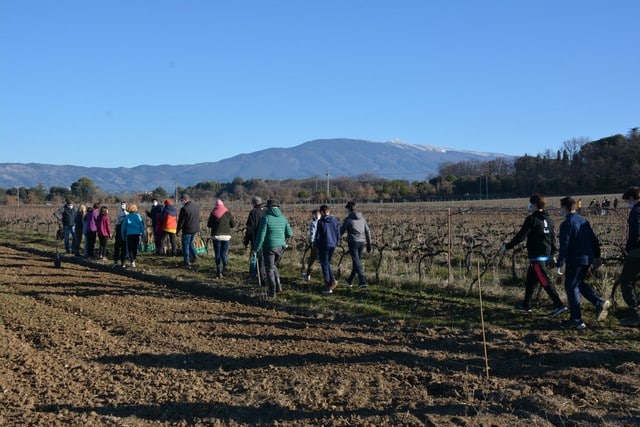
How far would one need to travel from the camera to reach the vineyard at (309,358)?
5.40m

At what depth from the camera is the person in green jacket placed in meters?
10.7

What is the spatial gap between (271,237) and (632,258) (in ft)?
18.5

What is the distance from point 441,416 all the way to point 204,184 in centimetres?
7857

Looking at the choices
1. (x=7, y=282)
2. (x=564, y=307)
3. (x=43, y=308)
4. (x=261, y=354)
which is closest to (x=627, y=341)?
(x=564, y=307)

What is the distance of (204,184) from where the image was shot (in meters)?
81.8

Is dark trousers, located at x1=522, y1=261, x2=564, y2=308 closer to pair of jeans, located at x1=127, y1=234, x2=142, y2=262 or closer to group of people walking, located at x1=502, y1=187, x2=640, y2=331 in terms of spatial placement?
group of people walking, located at x1=502, y1=187, x2=640, y2=331

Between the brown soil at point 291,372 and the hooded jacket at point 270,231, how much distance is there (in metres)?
1.37

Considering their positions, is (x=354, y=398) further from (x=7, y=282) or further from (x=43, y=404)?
(x=7, y=282)

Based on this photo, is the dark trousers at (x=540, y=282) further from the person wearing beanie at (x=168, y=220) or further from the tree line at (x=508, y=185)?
the tree line at (x=508, y=185)

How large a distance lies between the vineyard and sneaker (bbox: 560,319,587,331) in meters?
0.14

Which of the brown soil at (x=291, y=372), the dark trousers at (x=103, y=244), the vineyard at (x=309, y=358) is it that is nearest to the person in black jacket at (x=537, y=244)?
the vineyard at (x=309, y=358)

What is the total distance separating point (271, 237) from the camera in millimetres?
10719

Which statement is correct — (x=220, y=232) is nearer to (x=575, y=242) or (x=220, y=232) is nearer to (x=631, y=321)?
(x=575, y=242)

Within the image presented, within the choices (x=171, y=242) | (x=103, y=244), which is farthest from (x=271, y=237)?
(x=103, y=244)
